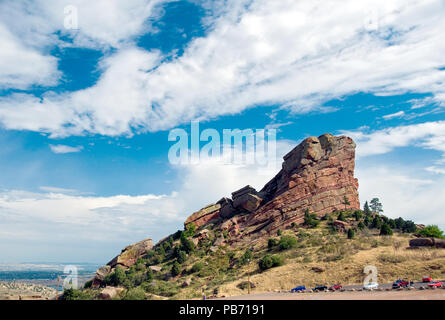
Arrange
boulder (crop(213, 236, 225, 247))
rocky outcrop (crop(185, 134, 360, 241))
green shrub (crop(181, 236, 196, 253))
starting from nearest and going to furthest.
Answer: boulder (crop(213, 236, 225, 247)) → green shrub (crop(181, 236, 196, 253)) → rocky outcrop (crop(185, 134, 360, 241))

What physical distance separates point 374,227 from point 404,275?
2461 cm

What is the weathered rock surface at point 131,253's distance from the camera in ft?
227

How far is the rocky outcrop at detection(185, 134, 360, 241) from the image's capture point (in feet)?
218

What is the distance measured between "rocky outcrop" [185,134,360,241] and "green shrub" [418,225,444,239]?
50.8 feet

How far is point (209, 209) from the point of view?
269 feet

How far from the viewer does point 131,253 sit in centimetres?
7250

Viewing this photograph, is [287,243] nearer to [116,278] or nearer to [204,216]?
[204,216]

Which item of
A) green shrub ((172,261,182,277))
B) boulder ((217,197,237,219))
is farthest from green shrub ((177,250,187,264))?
boulder ((217,197,237,219))

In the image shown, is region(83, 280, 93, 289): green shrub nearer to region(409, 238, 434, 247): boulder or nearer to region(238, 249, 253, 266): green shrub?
region(238, 249, 253, 266): green shrub
